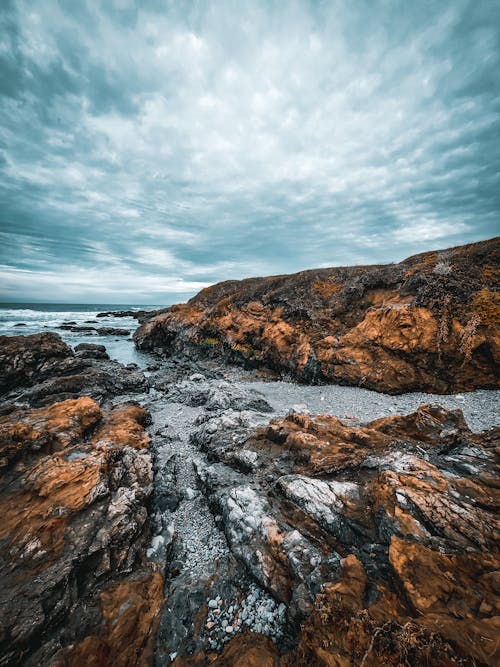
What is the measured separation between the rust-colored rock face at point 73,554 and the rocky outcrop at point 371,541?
3.94 feet

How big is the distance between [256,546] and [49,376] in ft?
61.2

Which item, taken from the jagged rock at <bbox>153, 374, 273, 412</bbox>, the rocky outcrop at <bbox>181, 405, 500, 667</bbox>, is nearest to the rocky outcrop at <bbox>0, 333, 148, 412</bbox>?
the jagged rock at <bbox>153, 374, 273, 412</bbox>

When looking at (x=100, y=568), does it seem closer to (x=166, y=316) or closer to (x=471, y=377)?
(x=471, y=377)

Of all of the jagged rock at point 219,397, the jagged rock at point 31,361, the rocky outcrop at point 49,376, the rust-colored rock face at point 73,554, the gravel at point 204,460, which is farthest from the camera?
the jagged rock at point 31,361

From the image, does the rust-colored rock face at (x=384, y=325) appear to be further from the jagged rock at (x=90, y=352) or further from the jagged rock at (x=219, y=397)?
the jagged rock at (x=90, y=352)

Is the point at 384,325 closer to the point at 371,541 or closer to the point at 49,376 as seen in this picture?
the point at 371,541

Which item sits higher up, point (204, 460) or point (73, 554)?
point (73, 554)

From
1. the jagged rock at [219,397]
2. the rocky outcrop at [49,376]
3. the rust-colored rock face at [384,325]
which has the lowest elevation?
the jagged rock at [219,397]

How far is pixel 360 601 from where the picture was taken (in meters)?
3.35

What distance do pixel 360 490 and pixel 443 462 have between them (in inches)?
84.7

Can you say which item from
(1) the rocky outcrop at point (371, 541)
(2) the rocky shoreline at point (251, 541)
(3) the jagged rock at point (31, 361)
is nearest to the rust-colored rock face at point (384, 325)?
(2) the rocky shoreline at point (251, 541)

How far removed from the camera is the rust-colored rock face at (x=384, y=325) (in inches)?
470

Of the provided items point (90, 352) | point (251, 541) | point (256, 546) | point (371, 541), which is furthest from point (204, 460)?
point (90, 352)

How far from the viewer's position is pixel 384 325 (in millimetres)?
14266
